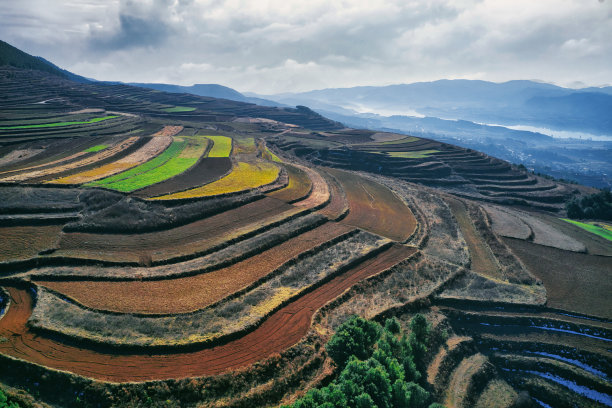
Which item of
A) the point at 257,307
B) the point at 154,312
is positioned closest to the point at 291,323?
the point at 257,307

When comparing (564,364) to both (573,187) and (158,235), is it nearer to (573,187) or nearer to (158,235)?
(158,235)

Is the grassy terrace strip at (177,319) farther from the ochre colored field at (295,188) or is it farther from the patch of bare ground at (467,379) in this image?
the ochre colored field at (295,188)

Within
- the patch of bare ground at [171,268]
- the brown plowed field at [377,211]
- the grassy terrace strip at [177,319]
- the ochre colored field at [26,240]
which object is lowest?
the grassy terrace strip at [177,319]

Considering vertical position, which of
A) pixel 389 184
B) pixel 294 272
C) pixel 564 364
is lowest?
pixel 564 364

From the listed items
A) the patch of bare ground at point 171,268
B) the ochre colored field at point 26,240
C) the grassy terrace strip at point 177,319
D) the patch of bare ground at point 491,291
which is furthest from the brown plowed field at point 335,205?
the ochre colored field at point 26,240

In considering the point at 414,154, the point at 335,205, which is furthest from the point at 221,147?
the point at 414,154

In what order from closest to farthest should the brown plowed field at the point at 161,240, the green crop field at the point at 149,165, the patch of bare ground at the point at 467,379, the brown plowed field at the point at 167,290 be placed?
1. the patch of bare ground at the point at 467,379
2. the brown plowed field at the point at 167,290
3. the brown plowed field at the point at 161,240
4. the green crop field at the point at 149,165
